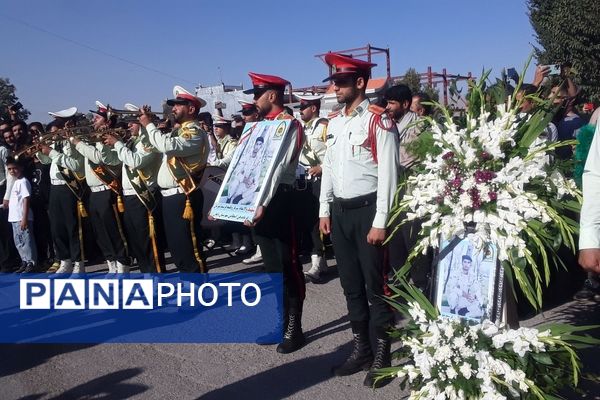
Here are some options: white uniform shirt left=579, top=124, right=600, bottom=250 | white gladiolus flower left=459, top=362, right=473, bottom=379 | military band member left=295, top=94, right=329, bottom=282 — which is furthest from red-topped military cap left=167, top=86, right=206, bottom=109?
white uniform shirt left=579, top=124, right=600, bottom=250

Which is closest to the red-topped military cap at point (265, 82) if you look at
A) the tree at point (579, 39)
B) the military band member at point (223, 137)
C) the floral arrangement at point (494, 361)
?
the floral arrangement at point (494, 361)

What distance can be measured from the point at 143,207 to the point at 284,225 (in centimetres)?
207

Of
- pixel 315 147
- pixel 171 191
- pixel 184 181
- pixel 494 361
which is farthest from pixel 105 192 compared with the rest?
pixel 494 361

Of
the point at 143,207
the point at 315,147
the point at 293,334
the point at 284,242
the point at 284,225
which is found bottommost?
the point at 293,334

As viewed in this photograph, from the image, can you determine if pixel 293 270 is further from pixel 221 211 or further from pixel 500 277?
pixel 500 277

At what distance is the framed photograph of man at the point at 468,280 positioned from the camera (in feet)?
10.8

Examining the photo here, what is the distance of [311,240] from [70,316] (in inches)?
109

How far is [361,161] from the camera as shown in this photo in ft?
13.3

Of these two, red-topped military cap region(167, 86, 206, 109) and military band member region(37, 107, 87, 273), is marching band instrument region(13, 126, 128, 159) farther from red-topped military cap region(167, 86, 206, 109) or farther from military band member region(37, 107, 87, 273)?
red-topped military cap region(167, 86, 206, 109)

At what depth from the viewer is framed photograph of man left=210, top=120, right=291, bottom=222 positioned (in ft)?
14.9

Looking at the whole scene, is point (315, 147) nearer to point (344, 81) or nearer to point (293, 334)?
point (293, 334)

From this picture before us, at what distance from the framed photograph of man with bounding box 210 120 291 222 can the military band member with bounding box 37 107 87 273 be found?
305cm

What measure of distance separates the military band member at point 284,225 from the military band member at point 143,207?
175 cm

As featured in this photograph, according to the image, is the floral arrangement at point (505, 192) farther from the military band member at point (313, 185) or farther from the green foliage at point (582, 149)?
the military band member at point (313, 185)
